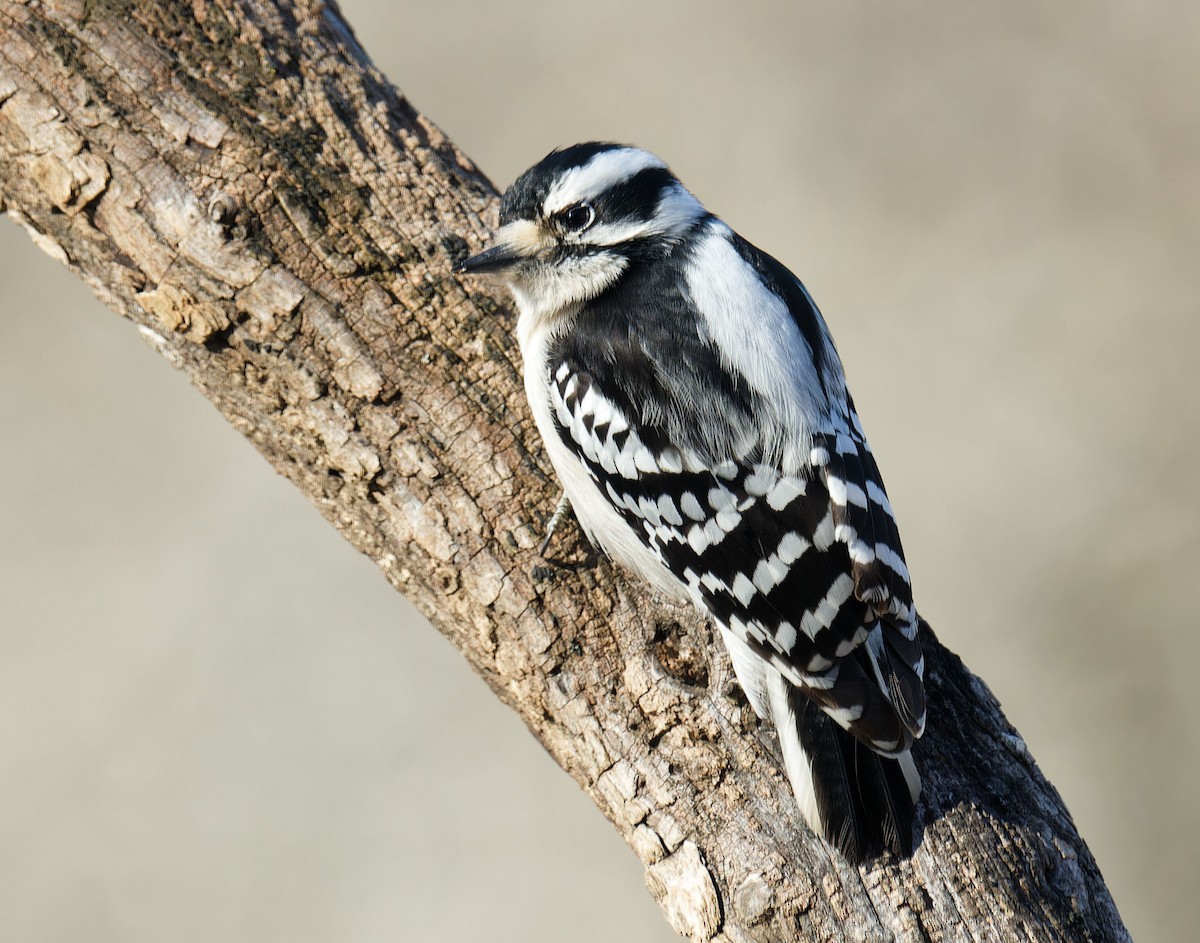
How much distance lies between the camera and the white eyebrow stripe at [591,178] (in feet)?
9.41

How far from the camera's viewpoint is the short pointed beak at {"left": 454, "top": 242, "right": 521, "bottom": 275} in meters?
2.73

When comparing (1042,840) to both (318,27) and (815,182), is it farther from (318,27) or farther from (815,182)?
(815,182)

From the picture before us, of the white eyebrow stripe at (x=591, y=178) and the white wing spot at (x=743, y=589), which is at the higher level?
the white eyebrow stripe at (x=591, y=178)

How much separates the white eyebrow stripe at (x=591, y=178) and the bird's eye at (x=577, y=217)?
18 millimetres

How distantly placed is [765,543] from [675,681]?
381 millimetres

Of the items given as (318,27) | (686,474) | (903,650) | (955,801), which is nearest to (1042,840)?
(955,801)

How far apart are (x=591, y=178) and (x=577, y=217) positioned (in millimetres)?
107

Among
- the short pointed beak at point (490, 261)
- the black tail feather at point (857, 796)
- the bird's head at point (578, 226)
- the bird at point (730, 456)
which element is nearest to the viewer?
the black tail feather at point (857, 796)

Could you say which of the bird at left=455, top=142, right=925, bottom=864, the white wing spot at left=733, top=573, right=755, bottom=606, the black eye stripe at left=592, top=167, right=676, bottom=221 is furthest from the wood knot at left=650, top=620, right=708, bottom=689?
the black eye stripe at left=592, top=167, right=676, bottom=221

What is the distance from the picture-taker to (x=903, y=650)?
244 centimetres

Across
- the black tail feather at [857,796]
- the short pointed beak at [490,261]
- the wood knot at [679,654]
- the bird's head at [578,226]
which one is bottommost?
the black tail feather at [857,796]

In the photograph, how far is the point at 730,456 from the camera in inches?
99.4

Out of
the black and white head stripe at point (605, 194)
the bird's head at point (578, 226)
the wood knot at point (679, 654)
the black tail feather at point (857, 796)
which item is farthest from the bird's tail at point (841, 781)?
the black and white head stripe at point (605, 194)

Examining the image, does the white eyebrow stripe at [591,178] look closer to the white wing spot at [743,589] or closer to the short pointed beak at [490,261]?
the short pointed beak at [490,261]
